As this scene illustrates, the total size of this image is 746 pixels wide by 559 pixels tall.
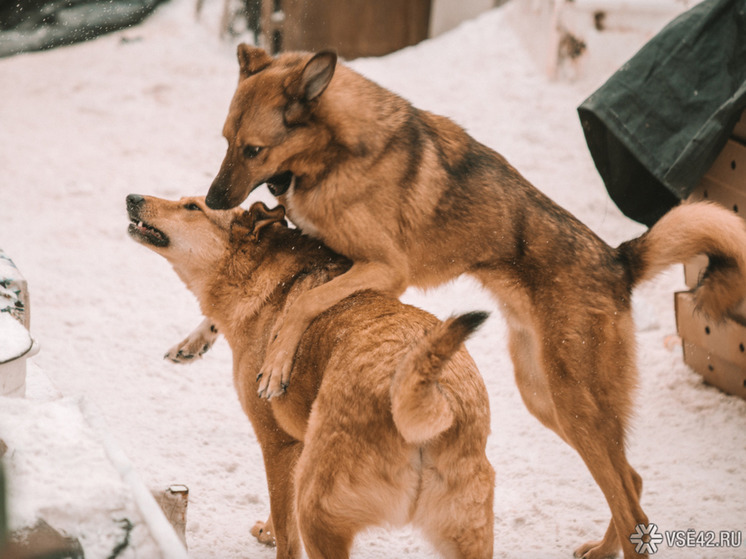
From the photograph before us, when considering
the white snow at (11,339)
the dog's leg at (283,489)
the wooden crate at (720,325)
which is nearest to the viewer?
the white snow at (11,339)

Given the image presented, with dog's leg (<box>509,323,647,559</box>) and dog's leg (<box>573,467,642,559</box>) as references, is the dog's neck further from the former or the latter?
dog's leg (<box>573,467,642,559</box>)

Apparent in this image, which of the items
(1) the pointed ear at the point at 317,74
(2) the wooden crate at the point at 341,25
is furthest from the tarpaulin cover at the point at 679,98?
(2) the wooden crate at the point at 341,25

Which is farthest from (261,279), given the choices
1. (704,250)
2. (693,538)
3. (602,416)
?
(693,538)

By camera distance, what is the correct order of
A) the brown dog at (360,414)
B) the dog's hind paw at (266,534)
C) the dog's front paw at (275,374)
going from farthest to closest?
the dog's hind paw at (266,534), the dog's front paw at (275,374), the brown dog at (360,414)

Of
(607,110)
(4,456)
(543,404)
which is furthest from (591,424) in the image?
(4,456)

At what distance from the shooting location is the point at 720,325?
12.9 ft

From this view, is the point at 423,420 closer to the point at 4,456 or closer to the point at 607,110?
the point at 4,456

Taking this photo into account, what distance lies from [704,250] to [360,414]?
1826mm

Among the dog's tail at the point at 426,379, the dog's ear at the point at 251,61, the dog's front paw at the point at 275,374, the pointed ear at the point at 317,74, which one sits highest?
the pointed ear at the point at 317,74

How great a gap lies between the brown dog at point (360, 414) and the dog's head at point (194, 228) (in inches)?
0.7

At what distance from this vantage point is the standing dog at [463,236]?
3145 mm

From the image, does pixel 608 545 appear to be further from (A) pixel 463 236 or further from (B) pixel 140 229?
(B) pixel 140 229

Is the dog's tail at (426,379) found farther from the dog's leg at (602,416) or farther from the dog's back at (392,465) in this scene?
the dog's leg at (602,416)

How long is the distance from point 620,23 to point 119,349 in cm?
523
